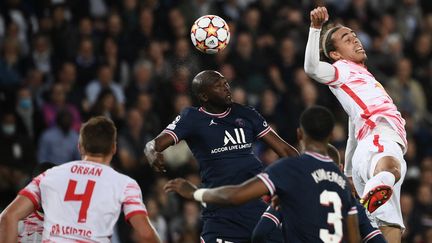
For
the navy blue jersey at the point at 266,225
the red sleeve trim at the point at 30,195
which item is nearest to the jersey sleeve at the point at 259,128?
the navy blue jersey at the point at 266,225

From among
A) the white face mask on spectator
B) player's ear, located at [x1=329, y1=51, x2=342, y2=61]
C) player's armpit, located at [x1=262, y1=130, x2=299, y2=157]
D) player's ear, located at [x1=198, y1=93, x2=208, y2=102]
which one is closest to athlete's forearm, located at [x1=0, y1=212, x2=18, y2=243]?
player's ear, located at [x1=198, y1=93, x2=208, y2=102]

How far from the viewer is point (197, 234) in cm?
1490

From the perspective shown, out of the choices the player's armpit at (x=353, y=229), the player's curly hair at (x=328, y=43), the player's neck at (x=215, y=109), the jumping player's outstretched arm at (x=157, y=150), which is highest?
the player's curly hair at (x=328, y=43)

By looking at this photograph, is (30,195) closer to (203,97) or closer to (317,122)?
(317,122)

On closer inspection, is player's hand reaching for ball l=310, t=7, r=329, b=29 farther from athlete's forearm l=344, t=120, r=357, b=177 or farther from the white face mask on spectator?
the white face mask on spectator

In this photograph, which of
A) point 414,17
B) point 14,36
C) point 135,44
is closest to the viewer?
point 14,36

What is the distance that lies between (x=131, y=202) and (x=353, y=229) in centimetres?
169

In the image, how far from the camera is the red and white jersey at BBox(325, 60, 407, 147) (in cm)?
964

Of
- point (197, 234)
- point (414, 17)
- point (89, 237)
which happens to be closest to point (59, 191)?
point (89, 237)

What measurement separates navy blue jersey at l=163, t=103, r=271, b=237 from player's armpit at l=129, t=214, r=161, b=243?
6.39 feet

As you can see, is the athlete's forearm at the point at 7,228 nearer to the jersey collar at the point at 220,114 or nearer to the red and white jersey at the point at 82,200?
the red and white jersey at the point at 82,200

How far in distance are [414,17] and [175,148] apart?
7622mm

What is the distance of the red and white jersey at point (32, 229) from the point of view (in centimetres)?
835

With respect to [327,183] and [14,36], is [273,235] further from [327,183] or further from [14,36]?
[14,36]
